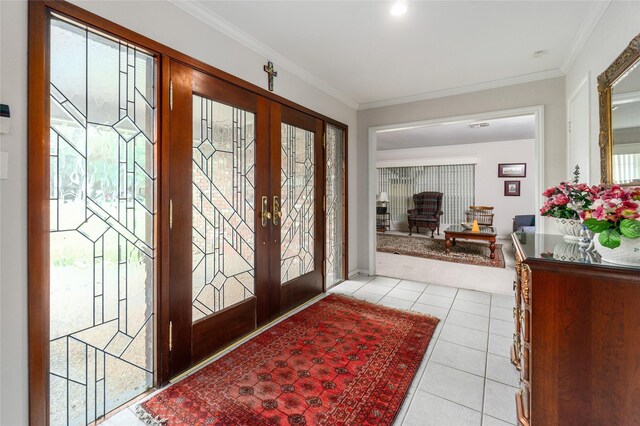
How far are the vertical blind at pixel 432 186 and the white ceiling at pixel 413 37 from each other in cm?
514

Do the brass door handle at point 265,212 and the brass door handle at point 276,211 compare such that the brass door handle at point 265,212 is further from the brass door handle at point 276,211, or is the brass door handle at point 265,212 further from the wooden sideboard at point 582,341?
the wooden sideboard at point 582,341

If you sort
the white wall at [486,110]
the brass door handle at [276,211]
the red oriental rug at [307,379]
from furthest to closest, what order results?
the white wall at [486,110] → the brass door handle at [276,211] → the red oriental rug at [307,379]

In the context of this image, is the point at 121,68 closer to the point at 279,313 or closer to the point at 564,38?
the point at 279,313

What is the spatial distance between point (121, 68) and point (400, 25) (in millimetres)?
1974

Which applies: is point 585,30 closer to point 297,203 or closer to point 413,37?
point 413,37

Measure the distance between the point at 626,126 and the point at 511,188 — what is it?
267 inches

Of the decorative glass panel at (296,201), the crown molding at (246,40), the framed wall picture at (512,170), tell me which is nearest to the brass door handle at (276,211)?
the decorative glass panel at (296,201)

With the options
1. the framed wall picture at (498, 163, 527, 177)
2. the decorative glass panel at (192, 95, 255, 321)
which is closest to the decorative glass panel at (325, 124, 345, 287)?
the decorative glass panel at (192, 95, 255, 321)

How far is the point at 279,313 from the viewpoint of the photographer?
2.86 meters

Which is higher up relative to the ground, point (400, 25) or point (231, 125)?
point (400, 25)

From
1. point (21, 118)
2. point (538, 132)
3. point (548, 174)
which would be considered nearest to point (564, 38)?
point (538, 132)

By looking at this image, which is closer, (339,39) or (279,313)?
(339,39)

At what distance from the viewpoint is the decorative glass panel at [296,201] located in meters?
2.96

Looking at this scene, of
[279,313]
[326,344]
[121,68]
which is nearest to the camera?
[121,68]
